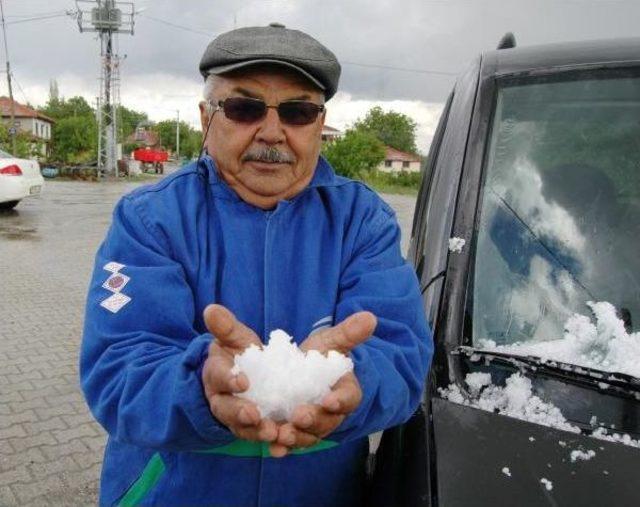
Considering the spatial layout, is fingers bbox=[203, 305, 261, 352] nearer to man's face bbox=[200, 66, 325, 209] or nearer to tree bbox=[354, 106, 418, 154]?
man's face bbox=[200, 66, 325, 209]

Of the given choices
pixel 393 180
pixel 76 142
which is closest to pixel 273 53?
pixel 393 180

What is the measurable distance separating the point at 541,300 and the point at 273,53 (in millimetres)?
993

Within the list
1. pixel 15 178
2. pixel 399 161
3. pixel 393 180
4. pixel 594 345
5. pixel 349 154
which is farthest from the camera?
pixel 399 161

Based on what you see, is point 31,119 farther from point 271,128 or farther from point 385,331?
point 385,331

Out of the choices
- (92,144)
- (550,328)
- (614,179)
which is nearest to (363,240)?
(550,328)

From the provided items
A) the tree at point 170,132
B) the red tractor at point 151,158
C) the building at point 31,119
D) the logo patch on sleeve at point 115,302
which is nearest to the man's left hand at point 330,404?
the logo patch on sleeve at point 115,302

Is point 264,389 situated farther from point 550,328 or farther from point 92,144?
point 92,144

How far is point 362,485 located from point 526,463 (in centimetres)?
54

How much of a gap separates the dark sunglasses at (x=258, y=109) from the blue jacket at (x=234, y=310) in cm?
15

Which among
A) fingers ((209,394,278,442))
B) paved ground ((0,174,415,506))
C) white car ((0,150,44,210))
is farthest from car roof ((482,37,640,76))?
white car ((0,150,44,210))

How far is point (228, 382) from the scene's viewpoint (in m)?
1.01

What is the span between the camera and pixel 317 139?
1642 millimetres

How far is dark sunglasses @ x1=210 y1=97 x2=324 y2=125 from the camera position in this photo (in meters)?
1.53

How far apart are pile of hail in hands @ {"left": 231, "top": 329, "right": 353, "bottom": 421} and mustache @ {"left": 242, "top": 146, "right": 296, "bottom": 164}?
1.94ft
